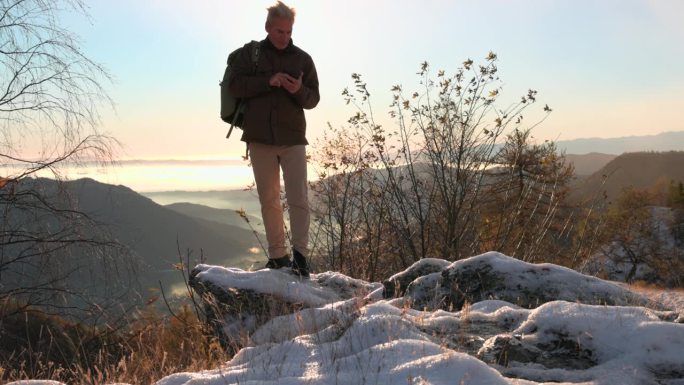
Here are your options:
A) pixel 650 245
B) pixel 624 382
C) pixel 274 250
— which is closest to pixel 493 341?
pixel 624 382

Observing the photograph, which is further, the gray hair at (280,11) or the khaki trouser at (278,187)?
the khaki trouser at (278,187)

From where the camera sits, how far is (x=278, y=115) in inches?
182

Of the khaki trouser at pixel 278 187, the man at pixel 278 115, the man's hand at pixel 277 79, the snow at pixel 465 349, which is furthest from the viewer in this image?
the khaki trouser at pixel 278 187

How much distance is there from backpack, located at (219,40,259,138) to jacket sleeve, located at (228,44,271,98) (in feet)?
0.16

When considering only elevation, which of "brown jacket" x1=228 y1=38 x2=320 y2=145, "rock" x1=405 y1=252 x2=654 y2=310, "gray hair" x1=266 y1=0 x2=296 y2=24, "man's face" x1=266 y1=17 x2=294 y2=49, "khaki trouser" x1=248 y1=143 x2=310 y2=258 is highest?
"gray hair" x1=266 y1=0 x2=296 y2=24

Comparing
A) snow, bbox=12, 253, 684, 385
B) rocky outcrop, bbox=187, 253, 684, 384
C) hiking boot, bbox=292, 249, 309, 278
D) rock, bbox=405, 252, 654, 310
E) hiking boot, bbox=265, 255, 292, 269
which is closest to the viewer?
snow, bbox=12, 253, 684, 385

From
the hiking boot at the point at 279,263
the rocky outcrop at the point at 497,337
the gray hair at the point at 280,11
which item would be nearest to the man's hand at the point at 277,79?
the gray hair at the point at 280,11

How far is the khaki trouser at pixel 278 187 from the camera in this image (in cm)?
476

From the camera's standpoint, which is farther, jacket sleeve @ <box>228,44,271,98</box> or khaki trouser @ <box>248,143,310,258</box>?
khaki trouser @ <box>248,143,310,258</box>

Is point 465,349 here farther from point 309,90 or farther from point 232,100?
point 232,100

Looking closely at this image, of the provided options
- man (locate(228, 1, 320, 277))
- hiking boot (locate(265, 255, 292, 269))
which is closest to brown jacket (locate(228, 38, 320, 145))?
man (locate(228, 1, 320, 277))

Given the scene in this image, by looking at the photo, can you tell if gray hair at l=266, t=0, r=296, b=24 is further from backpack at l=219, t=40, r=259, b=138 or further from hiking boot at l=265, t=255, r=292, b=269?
hiking boot at l=265, t=255, r=292, b=269

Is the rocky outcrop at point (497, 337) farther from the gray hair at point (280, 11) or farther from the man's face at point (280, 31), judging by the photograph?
the gray hair at point (280, 11)

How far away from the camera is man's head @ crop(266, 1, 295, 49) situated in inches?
176
